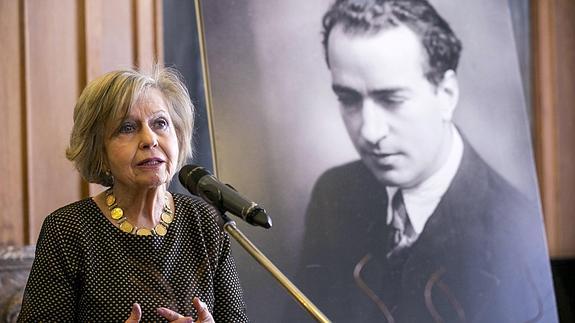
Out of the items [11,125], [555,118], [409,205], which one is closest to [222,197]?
[11,125]

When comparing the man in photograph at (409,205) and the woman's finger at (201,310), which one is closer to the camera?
the woman's finger at (201,310)

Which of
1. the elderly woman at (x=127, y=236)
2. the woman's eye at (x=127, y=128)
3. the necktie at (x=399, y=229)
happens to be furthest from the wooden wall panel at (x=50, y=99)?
the necktie at (x=399, y=229)

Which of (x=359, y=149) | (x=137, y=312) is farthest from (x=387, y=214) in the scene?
(x=137, y=312)

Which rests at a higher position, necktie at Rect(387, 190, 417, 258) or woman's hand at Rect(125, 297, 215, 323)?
necktie at Rect(387, 190, 417, 258)

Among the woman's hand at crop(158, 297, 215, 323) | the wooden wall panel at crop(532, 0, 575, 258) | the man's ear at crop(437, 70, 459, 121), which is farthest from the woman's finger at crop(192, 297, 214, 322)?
the wooden wall panel at crop(532, 0, 575, 258)

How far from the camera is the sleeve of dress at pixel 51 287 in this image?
6.18 feet

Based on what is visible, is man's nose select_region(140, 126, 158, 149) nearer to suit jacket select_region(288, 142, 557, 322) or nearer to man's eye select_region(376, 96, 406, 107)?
suit jacket select_region(288, 142, 557, 322)

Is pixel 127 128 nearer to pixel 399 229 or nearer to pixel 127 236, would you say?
pixel 127 236

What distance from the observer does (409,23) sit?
324 cm

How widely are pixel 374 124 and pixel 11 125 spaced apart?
128 centimetres

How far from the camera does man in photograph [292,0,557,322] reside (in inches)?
121

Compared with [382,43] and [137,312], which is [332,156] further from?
[137,312]

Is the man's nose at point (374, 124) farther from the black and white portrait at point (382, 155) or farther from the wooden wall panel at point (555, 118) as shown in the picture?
the wooden wall panel at point (555, 118)

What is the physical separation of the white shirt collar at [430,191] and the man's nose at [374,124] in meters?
0.20
